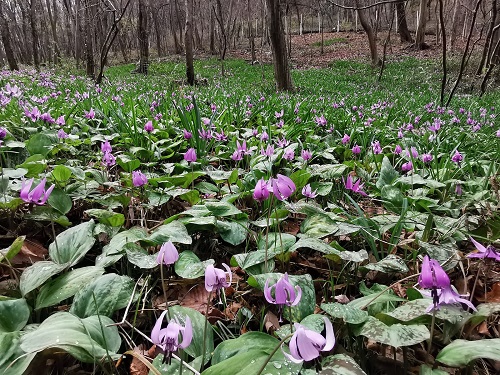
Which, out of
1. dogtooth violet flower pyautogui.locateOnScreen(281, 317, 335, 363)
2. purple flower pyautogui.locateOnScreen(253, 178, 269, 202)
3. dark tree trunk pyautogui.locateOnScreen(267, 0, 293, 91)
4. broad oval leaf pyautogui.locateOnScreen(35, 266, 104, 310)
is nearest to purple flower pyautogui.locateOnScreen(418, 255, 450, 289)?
dogtooth violet flower pyautogui.locateOnScreen(281, 317, 335, 363)

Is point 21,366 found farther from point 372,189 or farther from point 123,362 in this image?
point 372,189

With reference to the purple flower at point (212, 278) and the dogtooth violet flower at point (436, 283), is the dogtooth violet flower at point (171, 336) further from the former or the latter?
the dogtooth violet flower at point (436, 283)

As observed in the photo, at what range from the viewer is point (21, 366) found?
0.81 m

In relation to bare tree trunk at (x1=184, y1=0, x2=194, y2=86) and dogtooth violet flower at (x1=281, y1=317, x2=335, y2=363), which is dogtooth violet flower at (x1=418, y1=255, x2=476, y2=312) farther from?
bare tree trunk at (x1=184, y1=0, x2=194, y2=86)

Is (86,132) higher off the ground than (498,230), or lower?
higher

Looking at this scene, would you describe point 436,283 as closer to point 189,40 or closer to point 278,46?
point 278,46

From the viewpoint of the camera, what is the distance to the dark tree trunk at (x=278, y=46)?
27.1 ft

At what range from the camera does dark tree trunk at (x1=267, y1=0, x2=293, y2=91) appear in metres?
8.27

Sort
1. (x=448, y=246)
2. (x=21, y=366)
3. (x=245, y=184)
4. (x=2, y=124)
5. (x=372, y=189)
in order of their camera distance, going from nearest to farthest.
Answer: (x=21, y=366) → (x=448, y=246) → (x=245, y=184) → (x=372, y=189) → (x=2, y=124)

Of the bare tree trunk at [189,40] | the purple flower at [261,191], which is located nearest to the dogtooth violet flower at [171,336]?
the purple flower at [261,191]

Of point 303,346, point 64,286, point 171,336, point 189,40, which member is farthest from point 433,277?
point 189,40

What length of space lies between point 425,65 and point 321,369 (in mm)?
19411

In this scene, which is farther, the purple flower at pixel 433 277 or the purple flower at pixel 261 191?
the purple flower at pixel 261 191

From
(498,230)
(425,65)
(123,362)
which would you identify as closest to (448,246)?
(498,230)
